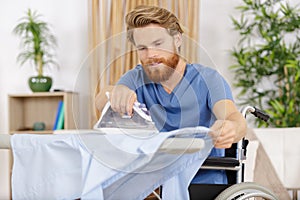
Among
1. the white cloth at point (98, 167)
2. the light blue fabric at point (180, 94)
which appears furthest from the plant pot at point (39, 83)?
the white cloth at point (98, 167)

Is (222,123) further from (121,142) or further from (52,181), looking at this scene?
(52,181)

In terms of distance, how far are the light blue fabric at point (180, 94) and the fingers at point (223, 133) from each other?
5.1 inches

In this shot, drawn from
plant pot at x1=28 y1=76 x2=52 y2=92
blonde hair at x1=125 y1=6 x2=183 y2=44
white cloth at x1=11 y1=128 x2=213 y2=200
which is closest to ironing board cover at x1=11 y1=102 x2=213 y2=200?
white cloth at x1=11 y1=128 x2=213 y2=200

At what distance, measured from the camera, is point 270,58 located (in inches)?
147

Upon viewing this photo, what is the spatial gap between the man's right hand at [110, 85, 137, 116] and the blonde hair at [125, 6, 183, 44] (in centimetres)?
14

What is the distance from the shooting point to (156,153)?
1152mm

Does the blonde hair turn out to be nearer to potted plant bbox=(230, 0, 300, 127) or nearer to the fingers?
the fingers

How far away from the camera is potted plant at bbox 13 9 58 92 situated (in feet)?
12.8

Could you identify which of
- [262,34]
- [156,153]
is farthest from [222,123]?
[262,34]

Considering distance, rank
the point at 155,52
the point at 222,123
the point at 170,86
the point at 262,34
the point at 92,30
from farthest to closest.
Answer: the point at 92,30 → the point at 262,34 → the point at 170,86 → the point at 155,52 → the point at 222,123

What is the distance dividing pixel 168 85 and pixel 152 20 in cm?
19

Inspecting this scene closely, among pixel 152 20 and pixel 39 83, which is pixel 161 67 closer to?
pixel 152 20

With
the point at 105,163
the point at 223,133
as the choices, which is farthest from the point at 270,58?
the point at 105,163

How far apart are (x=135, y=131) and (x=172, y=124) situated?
170 millimetres
